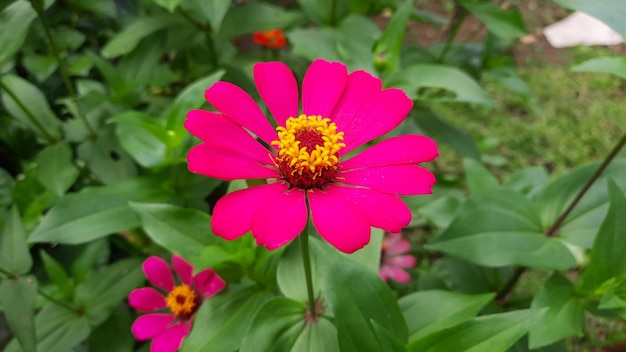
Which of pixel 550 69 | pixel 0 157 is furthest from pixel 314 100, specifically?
pixel 550 69

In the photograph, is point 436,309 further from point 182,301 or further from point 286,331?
point 182,301

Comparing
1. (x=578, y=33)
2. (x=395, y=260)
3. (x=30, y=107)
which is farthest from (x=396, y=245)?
(x=578, y=33)

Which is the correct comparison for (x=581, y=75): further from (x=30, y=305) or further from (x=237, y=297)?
(x=30, y=305)

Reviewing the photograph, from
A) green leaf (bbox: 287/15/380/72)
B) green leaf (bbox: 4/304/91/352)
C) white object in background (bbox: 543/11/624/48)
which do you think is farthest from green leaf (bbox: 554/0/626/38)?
white object in background (bbox: 543/11/624/48)

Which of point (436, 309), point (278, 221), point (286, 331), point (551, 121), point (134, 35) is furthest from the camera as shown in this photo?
point (551, 121)

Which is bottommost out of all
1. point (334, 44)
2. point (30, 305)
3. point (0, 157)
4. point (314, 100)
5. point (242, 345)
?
point (0, 157)

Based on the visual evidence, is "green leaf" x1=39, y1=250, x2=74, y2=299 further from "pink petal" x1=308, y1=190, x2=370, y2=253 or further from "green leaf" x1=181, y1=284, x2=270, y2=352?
"pink petal" x1=308, y1=190, x2=370, y2=253

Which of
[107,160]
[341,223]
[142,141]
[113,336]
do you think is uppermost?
[341,223]
